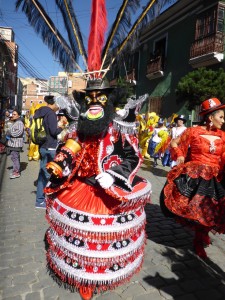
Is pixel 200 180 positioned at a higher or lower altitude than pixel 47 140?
lower

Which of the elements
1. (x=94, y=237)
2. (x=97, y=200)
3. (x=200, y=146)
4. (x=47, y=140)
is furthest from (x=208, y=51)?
(x=94, y=237)

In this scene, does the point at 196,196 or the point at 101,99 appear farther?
the point at 196,196

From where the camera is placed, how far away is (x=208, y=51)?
13.1 metres

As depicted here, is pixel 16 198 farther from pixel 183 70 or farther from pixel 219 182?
pixel 183 70

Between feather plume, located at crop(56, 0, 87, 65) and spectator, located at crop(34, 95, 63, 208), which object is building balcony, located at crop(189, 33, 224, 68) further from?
feather plume, located at crop(56, 0, 87, 65)

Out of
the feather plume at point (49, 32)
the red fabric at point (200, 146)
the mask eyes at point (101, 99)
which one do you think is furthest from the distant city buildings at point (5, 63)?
the mask eyes at point (101, 99)

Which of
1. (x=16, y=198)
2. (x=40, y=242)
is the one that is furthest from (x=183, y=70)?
(x=40, y=242)

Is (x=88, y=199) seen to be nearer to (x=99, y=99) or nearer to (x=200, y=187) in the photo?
(x=99, y=99)

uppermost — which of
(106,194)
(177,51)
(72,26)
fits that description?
(177,51)

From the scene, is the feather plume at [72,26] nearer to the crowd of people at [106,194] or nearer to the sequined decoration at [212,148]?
the crowd of people at [106,194]

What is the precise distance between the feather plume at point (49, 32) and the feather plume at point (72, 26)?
Answer: 0.09 meters

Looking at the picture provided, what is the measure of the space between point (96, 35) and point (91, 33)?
80 mm

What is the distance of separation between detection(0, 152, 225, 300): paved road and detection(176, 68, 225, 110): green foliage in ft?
24.3

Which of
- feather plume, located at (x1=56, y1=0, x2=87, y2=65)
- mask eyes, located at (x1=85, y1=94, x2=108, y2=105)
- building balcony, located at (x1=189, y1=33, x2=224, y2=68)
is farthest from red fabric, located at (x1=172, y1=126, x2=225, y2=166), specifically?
building balcony, located at (x1=189, y1=33, x2=224, y2=68)
